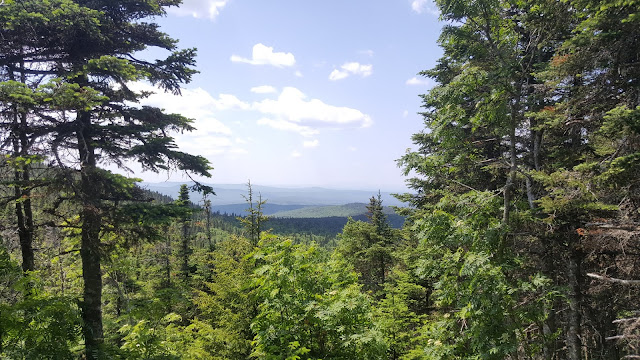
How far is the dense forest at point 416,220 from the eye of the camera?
19.4 ft

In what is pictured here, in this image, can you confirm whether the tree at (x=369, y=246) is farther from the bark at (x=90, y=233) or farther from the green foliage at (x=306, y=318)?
the green foliage at (x=306, y=318)

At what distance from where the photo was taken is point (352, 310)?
563cm

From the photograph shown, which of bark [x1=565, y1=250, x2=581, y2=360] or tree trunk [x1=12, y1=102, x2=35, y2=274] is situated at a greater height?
tree trunk [x1=12, y1=102, x2=35, y2=274]

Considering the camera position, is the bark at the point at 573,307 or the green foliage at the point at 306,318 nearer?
the green foliage at the point at 306,318

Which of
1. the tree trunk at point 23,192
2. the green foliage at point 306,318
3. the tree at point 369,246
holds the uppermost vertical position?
the tree trunk at point 23,192

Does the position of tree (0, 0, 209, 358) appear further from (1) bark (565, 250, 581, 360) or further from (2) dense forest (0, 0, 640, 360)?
(1) bark (565, 250, 581, 360)

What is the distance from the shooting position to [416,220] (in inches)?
318

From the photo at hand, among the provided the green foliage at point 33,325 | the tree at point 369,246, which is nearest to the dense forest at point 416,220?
the green foliage at point 33,325

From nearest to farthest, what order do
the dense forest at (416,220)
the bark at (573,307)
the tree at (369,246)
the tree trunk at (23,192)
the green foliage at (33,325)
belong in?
the green foliage at (33,325), the dense forest at (416,220), the tree trunk at (23,192), the bark at (573,307), the tree at (369,246)

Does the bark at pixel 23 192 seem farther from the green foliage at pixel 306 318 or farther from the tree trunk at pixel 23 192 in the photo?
the green foliage at pixel 306 318

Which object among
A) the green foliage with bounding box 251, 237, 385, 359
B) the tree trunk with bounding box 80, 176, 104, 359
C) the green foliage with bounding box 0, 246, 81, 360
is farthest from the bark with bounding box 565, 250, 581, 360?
the tree trunk with bounding box 80, 176, 104, 359

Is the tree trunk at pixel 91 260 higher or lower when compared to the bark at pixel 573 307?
higher

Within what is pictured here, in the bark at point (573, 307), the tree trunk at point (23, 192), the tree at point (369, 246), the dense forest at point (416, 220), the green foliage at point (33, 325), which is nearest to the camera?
the green foliage at point (33, 325)

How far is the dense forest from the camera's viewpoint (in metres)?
5.92
